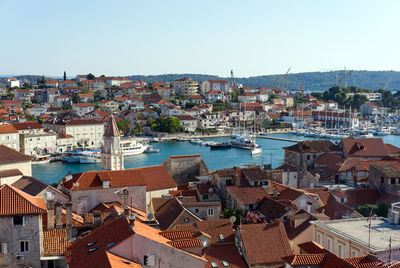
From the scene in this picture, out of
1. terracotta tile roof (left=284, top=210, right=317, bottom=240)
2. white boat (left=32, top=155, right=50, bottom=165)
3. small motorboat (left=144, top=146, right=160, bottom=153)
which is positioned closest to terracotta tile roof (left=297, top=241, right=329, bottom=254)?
terracotta tile roof (left=284, top=210, right=317, bottom=240)

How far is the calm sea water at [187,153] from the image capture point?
133ft

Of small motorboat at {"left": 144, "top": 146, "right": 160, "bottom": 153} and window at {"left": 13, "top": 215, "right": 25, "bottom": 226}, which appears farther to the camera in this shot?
small motorboat at {"left": 144, "top": 146, "right": 160, "bottom": 153}

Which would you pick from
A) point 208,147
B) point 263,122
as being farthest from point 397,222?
point 263,122

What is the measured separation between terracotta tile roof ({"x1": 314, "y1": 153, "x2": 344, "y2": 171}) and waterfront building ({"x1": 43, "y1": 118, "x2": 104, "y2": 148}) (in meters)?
31.0

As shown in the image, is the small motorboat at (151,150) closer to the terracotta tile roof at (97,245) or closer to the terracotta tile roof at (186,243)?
the terracotta tile roof at (97,245)

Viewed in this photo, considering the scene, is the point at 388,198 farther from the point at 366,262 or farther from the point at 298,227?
the point at 366,262

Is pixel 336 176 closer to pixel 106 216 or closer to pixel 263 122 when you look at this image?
pixel 106 216

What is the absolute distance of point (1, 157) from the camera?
22750 mm

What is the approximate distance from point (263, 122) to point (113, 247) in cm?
6901

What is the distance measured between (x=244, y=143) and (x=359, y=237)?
141 ft

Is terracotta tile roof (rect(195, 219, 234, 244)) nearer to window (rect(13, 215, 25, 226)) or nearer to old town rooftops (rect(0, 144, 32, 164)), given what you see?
window (rect(13, 215, 25, 226))

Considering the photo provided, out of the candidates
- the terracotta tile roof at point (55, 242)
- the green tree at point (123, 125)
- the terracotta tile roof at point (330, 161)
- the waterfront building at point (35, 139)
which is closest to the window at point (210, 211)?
the terracotta tile roof at point (55, 242)

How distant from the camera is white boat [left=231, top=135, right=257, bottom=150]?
2130 inches

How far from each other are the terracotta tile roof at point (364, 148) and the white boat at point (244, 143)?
24.7m
